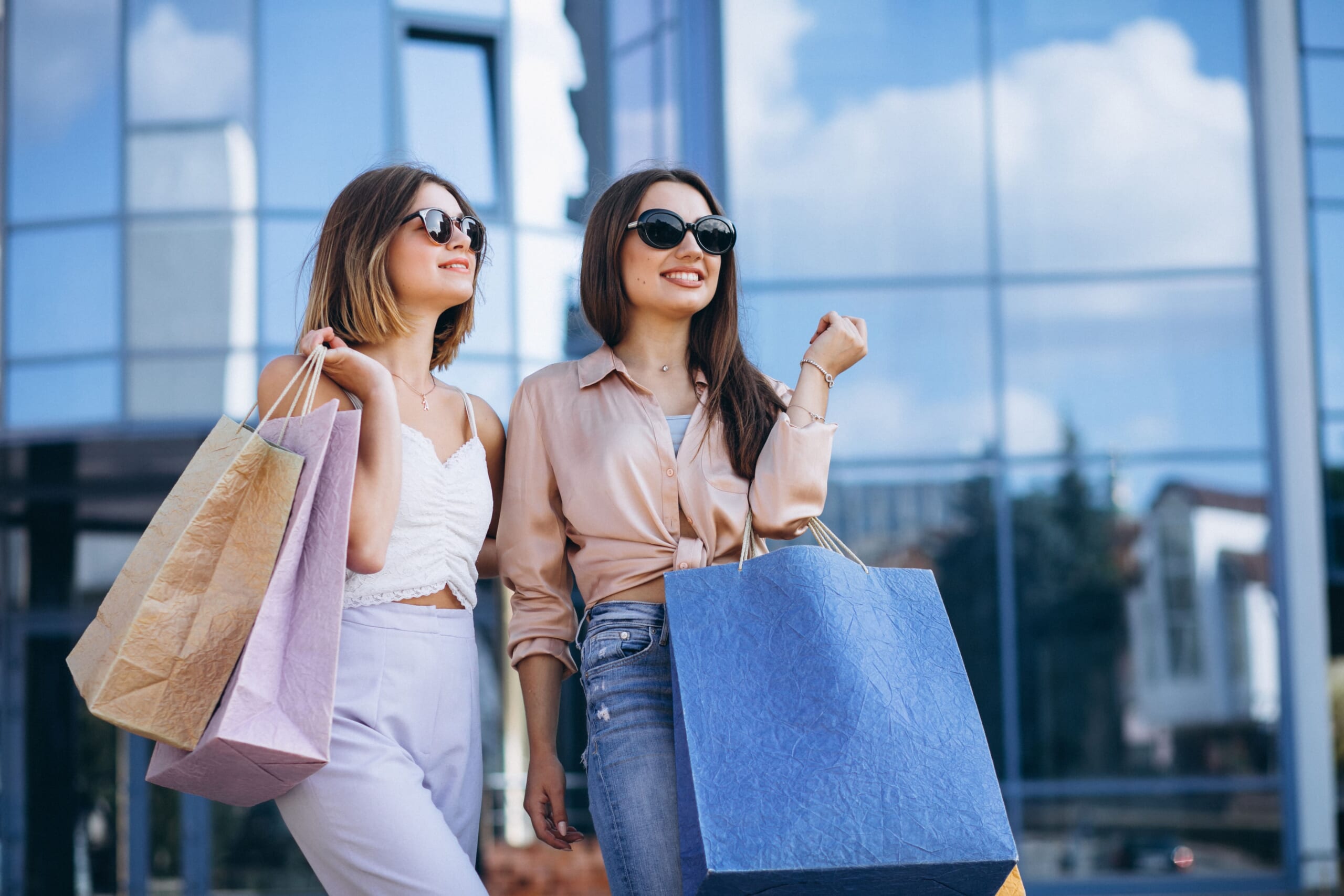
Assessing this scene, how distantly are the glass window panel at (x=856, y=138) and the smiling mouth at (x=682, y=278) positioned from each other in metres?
7.54

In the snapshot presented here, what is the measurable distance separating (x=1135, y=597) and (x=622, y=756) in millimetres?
8309

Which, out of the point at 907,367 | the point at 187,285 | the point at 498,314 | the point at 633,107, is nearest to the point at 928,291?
the point at 907,367

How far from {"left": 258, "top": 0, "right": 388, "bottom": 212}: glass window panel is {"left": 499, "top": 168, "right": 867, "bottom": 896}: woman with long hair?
7.28 metres

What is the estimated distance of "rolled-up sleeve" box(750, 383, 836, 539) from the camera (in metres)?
2.43

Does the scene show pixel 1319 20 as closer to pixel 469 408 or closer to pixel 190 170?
pixel 190 170

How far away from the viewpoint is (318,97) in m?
9.69

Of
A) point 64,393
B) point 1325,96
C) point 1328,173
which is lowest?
point 64,393

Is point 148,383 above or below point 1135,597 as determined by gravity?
above

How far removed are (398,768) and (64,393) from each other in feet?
26.4

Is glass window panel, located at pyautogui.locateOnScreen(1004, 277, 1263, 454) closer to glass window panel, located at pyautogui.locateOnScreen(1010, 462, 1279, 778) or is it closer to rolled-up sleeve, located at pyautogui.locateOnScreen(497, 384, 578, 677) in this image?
glass window panel, located at pyautogui.locateOnScreen(1010, 462, 1279, 778)

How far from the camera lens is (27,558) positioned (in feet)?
36.5

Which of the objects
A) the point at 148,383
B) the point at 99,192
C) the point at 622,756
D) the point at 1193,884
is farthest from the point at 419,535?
the point at 1193,884

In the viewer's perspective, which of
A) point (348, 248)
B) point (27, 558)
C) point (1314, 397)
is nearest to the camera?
point (348, 248)

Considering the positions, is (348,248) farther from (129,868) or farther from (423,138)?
(129,868)
